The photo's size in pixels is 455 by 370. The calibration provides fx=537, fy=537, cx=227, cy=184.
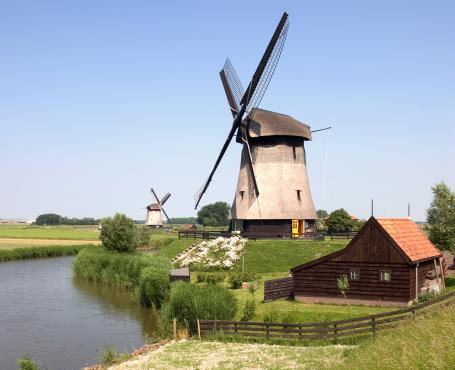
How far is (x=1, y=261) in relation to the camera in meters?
61.8

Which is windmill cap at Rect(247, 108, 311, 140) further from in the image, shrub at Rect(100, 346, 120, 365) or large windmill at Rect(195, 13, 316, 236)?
shrub at Rect(100, 346, 120, 365)

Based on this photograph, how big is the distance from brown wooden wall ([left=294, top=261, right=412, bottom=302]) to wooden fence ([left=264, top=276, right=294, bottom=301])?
2.73ft

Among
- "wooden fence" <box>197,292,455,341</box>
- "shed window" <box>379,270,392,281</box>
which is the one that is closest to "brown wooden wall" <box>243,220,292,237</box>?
"shed window" <box>379,270,392,281</box>

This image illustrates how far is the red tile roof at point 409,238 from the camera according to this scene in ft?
86.6

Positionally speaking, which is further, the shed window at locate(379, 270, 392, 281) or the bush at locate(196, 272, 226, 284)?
the bush at locate(196, 272, 226, 284)

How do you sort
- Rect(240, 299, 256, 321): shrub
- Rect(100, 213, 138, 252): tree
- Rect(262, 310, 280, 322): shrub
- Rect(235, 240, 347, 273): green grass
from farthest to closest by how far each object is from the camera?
Rect(100, 213, 138, 252): tree < Rect(235, 240, 347, 273): green grass < Rect(240, 299, 256, 321): shrub < Rect(262, 310, 280, 322): shrub

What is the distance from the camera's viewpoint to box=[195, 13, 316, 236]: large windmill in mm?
46281

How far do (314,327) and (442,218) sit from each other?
15543mm

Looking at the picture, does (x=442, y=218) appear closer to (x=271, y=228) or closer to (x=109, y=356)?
(x=271, y=228)

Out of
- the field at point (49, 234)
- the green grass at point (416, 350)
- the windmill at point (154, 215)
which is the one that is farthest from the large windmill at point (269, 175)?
the windmill at point (154, 215)

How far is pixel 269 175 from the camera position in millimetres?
46938

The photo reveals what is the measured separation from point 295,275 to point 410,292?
587 centimetres

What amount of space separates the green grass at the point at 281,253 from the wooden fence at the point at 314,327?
16.2 metres

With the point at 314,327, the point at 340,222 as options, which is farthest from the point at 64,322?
the point at 340,222
